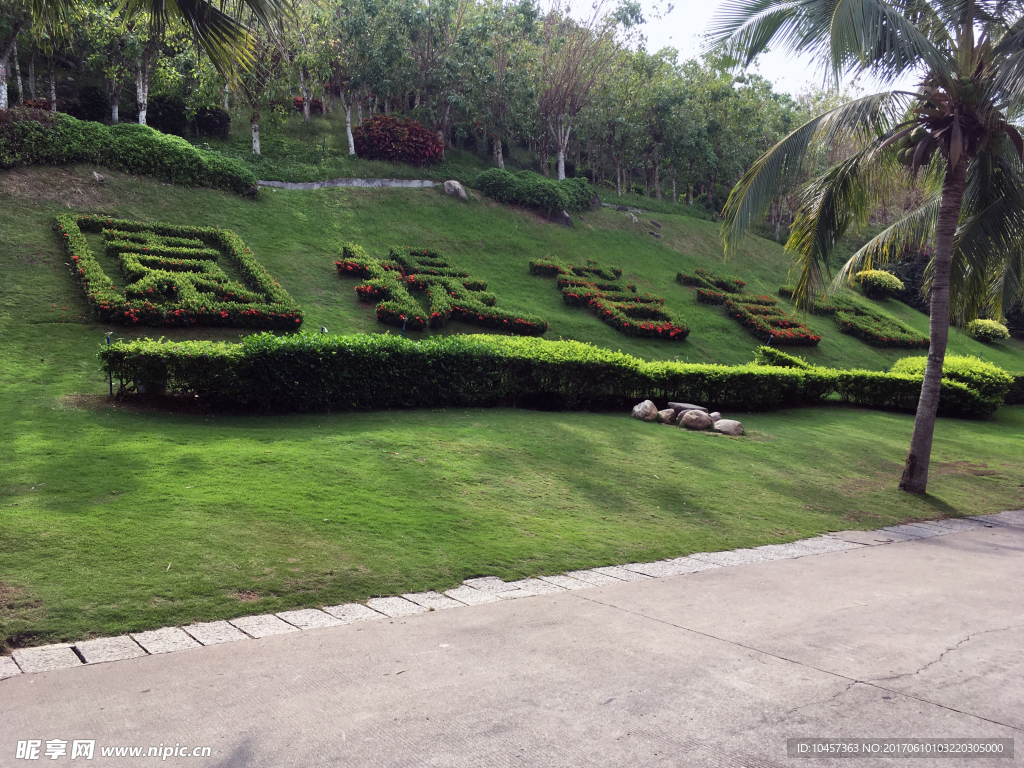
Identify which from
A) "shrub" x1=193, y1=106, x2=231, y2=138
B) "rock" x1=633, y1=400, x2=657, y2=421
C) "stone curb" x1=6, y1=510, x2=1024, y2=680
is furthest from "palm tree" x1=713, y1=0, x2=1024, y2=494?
"shrub" x1=193, y1=106, x2=231, y2=138

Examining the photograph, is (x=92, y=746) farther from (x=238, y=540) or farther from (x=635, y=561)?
(x=635, y=561)

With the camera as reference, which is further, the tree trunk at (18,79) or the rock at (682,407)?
the tree trunk at (18,79)

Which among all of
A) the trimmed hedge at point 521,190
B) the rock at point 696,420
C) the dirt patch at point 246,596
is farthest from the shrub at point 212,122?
the dirt patch at point 246,596

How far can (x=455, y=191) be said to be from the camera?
26219 millimetres

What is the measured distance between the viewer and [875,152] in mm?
9570

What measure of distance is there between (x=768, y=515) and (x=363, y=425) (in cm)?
504

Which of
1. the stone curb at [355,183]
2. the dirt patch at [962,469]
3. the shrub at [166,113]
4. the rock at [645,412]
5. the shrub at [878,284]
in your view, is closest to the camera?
the dirt patch at [962,469]

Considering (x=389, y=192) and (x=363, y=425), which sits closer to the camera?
(x=363, y=425)

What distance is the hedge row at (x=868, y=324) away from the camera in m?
25.1

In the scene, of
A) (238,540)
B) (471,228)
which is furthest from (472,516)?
(471,228)

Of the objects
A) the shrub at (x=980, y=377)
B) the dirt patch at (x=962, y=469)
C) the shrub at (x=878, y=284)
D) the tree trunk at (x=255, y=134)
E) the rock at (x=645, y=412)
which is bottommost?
the dirt patch at (x=962, y=469)

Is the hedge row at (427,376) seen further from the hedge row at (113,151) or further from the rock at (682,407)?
the hedge row at (113,151)

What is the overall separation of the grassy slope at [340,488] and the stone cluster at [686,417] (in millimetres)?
460

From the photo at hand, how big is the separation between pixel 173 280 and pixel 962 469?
14792mm
